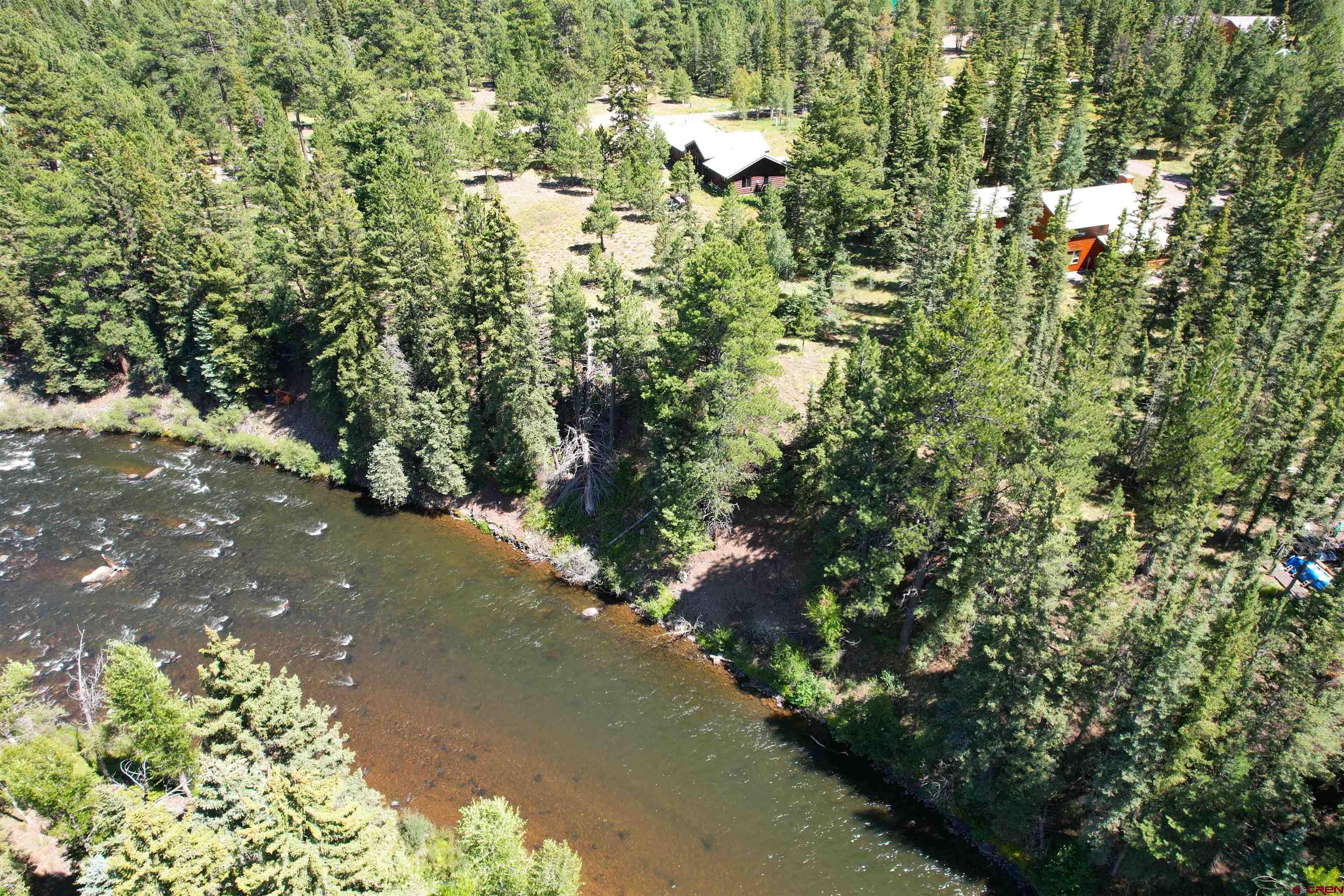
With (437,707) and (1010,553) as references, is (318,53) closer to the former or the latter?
(437,707)

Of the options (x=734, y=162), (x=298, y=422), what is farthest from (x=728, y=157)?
(x=298, y=422)

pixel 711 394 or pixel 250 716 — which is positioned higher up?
pixel 711 394

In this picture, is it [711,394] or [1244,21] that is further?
[1244,21]

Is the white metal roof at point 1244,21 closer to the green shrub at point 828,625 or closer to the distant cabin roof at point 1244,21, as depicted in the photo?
the distant cabin roof at point 1244,21

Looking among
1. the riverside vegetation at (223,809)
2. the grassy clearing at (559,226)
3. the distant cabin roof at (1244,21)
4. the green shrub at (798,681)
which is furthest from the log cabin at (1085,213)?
the distant cabin roof at (1244,21)

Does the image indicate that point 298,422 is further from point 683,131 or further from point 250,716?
point 683,131

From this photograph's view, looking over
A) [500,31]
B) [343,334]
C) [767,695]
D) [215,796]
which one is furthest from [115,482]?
[500,31]
